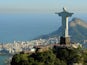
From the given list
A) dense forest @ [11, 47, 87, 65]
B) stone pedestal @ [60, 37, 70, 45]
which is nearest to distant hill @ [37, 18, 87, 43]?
stone pedestal @ [60, 37, 70, 45]

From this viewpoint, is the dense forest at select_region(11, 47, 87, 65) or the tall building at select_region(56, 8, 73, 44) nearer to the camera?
the dense forest at select_region(11, 47, 87, 65)

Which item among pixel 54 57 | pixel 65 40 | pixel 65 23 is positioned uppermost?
pixel 65 23

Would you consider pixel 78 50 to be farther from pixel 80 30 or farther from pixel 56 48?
pixel 80 30

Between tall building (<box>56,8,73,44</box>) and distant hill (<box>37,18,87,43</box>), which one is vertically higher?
tall building (<box>56,8,73,44</box>)

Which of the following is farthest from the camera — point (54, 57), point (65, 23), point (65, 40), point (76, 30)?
point (76, 30)

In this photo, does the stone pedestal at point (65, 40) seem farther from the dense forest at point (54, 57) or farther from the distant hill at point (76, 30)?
the distant hill at point (76, 30)

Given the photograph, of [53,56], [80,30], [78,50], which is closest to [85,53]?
[78,50]

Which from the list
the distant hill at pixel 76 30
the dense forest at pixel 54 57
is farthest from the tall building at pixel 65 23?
the distant hill at pixel 76 30

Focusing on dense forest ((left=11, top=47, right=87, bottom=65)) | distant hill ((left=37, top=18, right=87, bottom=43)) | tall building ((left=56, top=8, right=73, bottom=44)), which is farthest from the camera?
distant hill ((left=37, top=18, right=87, bottom=43))

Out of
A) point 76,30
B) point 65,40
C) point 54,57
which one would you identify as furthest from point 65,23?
point 76,30

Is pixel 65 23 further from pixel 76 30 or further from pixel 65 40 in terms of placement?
pixel 76 30

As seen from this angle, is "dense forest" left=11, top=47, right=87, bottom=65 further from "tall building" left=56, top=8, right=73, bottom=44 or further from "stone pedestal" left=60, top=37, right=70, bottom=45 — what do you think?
"tall building" left=56, top=8, right=73, bottom=44
